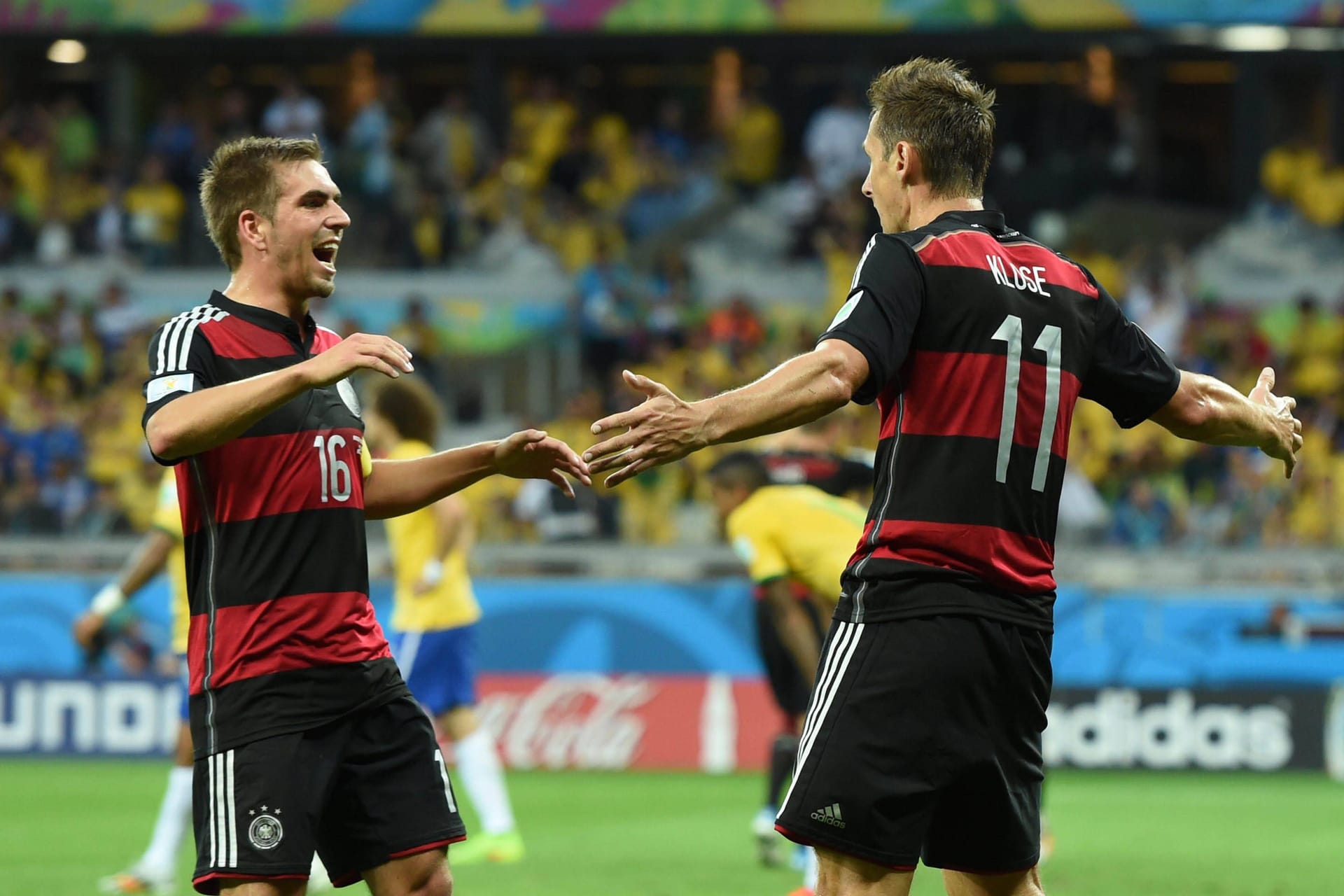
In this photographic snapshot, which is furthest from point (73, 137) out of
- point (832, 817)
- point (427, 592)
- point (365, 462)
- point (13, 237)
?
point (832, 817)

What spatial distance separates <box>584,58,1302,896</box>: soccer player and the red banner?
1077 cm

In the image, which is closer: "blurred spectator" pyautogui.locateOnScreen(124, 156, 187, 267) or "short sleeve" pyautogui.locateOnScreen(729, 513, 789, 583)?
"short sleeve" pyautogui.locateOnScreen(729, 513, 789, 583)

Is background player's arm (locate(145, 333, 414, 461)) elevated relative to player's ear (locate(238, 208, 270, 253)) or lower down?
lower down

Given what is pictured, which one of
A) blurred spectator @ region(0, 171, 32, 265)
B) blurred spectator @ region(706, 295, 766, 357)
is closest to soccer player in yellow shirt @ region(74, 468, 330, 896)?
blurred spectator @ region(706, 295, 766, 357)

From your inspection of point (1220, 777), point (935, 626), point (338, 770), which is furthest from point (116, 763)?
point (935, 626)

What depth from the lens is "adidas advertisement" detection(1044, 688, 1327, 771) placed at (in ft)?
48.7

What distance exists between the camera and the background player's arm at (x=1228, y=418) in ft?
16.3

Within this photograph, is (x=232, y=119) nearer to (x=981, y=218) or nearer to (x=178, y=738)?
(x=178, y=738)

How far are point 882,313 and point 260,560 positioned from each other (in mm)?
1665

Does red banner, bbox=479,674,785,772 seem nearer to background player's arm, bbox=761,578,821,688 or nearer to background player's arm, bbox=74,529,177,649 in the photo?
background player's arm, bbox=74,529,177,649

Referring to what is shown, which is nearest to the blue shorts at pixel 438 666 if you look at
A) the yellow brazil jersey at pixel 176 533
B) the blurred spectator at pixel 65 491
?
the yellow brazil jersey at pixel 176 533

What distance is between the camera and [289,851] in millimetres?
4695

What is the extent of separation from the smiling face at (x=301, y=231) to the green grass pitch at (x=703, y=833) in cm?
434

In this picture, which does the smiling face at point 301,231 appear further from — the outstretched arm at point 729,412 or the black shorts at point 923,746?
the black shorts at point 923,746
